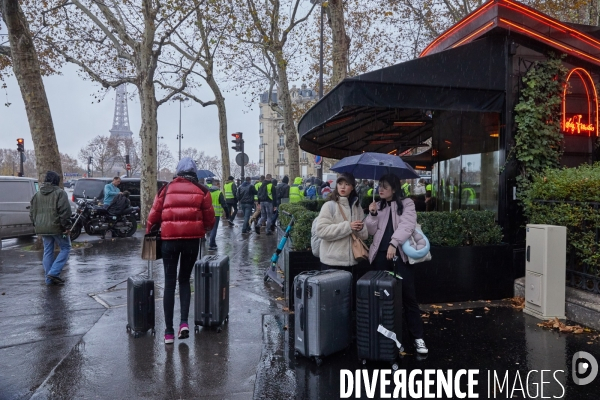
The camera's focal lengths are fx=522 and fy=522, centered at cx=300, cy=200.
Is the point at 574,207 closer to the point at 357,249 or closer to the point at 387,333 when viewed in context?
the point at 357,249

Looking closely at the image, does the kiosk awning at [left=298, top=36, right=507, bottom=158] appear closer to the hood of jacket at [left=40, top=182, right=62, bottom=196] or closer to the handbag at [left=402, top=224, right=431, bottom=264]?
the handbag at [left=402, top=224, right=431, bottom=264]

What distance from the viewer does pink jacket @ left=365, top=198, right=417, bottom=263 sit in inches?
199

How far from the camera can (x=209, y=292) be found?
5832 mm

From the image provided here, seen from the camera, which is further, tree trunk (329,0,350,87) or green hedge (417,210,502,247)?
tree trunk (329,0,350,87)

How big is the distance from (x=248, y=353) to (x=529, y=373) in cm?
258

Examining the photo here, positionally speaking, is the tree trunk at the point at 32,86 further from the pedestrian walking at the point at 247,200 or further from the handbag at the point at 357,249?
the handbag at the point at 357,249

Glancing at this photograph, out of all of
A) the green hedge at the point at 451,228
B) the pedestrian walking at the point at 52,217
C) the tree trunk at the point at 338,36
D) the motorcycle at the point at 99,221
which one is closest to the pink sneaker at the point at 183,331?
the green hedge at the point at 451,228

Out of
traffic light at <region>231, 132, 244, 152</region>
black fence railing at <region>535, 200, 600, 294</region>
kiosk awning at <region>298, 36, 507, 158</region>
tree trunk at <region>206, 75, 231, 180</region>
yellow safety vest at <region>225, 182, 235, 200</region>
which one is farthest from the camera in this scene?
tree trunk at <region>206, 75, 231, 180</region>

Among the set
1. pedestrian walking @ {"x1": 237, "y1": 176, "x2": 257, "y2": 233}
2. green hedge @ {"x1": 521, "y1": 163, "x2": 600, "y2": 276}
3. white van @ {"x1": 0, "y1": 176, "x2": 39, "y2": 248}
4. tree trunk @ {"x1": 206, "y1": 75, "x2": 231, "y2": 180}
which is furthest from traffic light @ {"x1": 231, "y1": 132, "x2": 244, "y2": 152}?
green hedge @ {"x1": 521, "y1": 163, "x2": 600, "y2": 276}

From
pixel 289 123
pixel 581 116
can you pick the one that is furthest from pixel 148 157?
pixel 581 116

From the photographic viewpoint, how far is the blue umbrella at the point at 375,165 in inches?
224

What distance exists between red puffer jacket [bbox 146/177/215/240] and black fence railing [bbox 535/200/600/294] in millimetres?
4420

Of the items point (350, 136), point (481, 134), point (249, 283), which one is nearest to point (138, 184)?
point (350, 136)

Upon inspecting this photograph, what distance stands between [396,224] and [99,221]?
39.0ft
